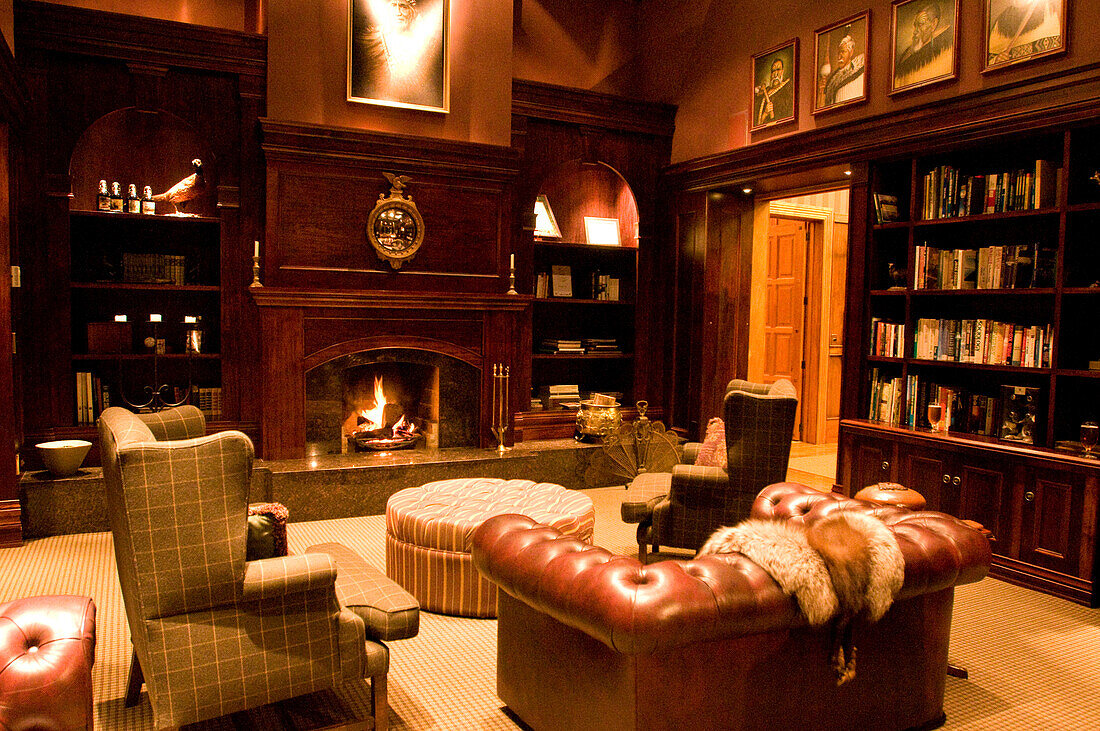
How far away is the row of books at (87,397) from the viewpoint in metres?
5.33

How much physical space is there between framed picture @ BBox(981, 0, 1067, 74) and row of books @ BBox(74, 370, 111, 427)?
6157 millimetres

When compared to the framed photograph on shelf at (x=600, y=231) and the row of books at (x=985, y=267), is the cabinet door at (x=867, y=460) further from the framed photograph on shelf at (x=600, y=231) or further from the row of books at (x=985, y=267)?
the framed photograph on shelf at (x=600, y=231)

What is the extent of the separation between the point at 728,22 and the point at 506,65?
200cm

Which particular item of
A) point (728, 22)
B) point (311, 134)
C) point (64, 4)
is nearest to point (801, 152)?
point (728, 22)

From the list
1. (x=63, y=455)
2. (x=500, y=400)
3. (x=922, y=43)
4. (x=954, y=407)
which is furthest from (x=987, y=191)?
(x=63, y=455)

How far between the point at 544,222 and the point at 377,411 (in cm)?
227

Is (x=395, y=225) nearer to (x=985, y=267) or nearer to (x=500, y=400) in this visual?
(x=500, y=400)

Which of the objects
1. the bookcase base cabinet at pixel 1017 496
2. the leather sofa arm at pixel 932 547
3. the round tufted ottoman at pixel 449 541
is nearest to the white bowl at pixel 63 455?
the round tufted ottoman at pixel 449 541

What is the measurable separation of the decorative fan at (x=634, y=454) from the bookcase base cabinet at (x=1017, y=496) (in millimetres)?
1677

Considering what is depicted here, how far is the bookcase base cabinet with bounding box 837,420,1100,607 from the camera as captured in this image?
405 centimetres

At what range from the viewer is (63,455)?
4.79 metres

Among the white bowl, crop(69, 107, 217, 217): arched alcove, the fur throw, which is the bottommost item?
the white bowl

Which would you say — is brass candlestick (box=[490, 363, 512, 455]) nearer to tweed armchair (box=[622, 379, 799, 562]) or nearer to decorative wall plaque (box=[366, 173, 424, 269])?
decorative wall plaque (box=[366, 173, 424, 269])

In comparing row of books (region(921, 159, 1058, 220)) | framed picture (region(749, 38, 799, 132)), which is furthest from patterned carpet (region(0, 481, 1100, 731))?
framed picture (region(749, 38, 799, 132))
